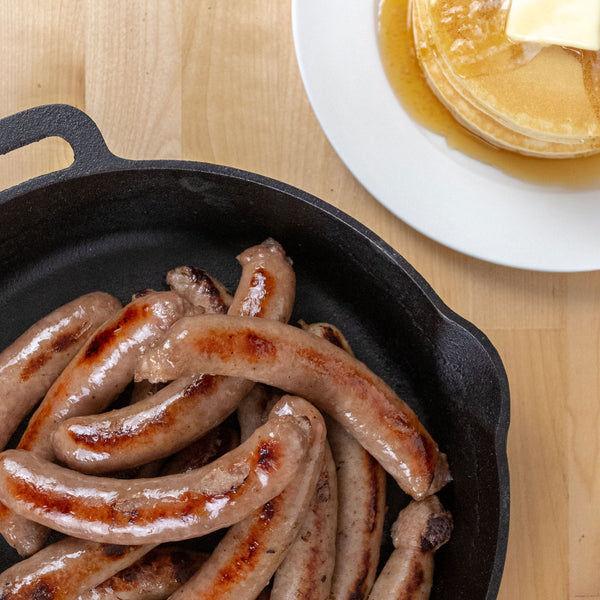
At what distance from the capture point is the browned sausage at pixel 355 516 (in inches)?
51.8

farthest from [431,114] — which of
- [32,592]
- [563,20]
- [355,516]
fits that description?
[32,592]

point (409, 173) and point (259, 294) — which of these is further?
point (409, 173)

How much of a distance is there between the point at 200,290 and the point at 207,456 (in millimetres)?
350

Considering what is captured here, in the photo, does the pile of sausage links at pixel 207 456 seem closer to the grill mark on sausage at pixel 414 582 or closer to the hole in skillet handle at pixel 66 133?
the grill mark on sausage at pixel 414 582

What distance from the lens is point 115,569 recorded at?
3.99 feet

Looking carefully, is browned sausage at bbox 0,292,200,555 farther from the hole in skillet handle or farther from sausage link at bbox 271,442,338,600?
sausage link at bbox 271,442,338,600

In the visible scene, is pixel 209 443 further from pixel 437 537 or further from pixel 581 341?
pixel 581 341

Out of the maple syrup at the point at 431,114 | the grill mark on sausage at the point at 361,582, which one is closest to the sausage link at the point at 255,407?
the grill mark on sausage at the point at 361,582

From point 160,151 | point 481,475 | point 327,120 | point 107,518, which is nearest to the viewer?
point 107,518

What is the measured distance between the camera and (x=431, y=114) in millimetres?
1557

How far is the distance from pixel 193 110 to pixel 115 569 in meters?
1.02

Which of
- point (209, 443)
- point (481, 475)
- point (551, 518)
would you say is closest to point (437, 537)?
point (481, 475)

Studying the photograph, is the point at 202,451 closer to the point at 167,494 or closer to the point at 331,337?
the point at 167,494

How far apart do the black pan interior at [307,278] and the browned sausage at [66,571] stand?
287 millimetres
